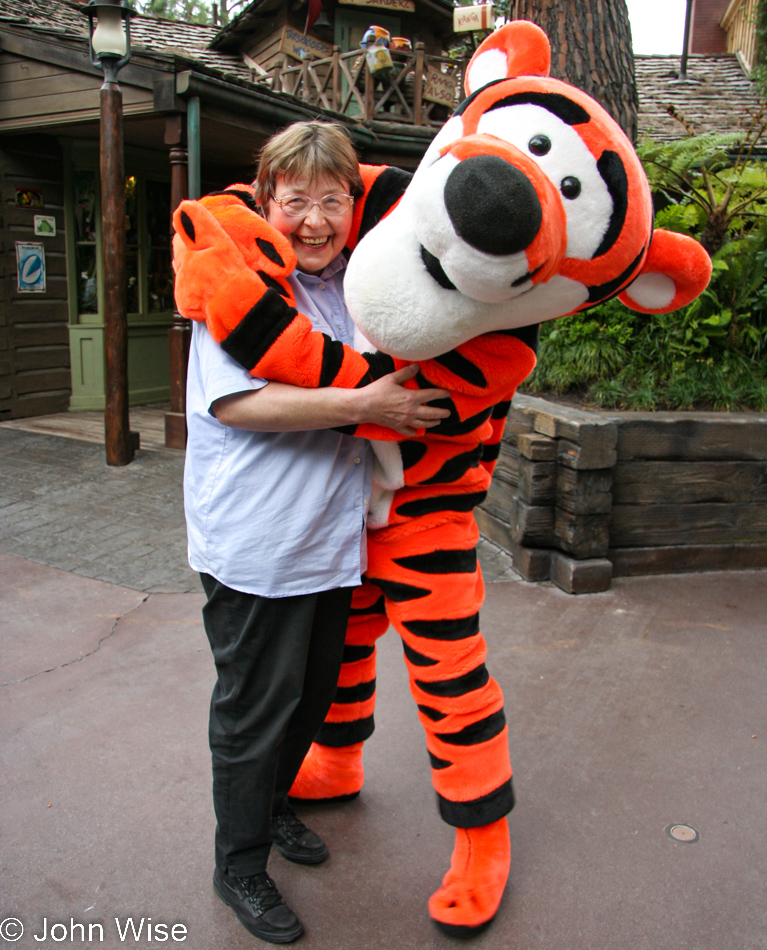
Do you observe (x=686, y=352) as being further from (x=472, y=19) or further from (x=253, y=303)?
(x=472, y=19)

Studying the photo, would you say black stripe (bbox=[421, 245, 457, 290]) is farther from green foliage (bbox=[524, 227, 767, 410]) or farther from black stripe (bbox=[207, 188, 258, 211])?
green foliage (bbox=[524, 227, 767, 410])

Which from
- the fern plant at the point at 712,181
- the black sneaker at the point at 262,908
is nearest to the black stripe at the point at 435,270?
the black sneaker at the point at 262,908

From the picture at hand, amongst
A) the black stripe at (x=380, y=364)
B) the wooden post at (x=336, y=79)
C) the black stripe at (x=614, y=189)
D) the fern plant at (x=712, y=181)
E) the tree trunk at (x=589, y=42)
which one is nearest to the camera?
the black stripe at (x=614, y=189)

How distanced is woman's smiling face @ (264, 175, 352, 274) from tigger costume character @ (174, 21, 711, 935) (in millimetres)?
78

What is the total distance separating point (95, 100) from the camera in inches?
268

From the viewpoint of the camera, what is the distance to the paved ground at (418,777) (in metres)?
1.96

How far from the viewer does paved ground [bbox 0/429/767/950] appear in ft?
6.42

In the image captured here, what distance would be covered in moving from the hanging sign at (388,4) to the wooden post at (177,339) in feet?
22.6

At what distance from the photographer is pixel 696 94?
13.3 meters

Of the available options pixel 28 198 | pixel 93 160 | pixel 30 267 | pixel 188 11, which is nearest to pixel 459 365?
pixel 30 267

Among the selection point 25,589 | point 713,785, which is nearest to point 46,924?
point 713,785

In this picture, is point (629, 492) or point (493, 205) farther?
point (629, 492)

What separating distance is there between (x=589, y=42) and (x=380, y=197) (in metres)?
3.91

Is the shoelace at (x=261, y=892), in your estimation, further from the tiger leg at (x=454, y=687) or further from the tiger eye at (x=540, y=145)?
the tiger eye at (x=540, y=145)
